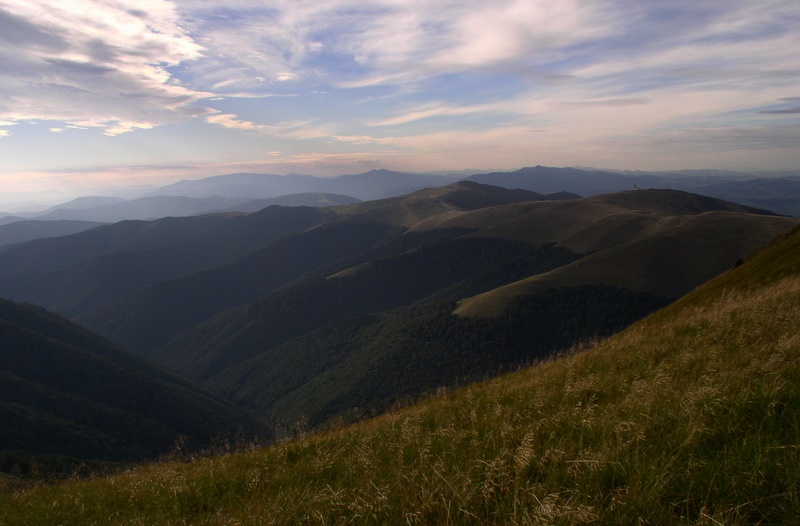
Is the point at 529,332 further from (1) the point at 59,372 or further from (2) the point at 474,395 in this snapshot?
(1) the point at 59,372

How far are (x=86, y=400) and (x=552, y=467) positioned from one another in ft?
480

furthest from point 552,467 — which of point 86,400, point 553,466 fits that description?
point 86,400

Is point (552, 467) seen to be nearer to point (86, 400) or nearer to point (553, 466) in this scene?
point (553, 466)

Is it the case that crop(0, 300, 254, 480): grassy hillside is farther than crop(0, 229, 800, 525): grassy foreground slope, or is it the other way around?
crop(0, 300, 254, 480): grassy hillside

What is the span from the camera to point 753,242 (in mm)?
138875

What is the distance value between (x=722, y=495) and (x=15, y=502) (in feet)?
31.8

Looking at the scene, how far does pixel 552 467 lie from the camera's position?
12.1ft

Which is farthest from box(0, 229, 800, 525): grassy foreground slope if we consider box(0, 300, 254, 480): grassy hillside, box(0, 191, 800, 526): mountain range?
box(0, 300, 254, 480): grassy hillside

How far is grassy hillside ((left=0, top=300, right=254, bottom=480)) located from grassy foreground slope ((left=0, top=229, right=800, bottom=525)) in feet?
281

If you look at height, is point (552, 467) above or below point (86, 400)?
A: above

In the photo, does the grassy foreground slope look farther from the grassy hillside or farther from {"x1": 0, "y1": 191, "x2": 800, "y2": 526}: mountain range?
the grassy hillside

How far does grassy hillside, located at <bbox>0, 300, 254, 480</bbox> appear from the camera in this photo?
8625 cm

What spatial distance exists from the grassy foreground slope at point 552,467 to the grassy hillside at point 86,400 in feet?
281

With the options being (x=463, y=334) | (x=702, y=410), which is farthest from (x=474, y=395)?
(x=463, y=334)
